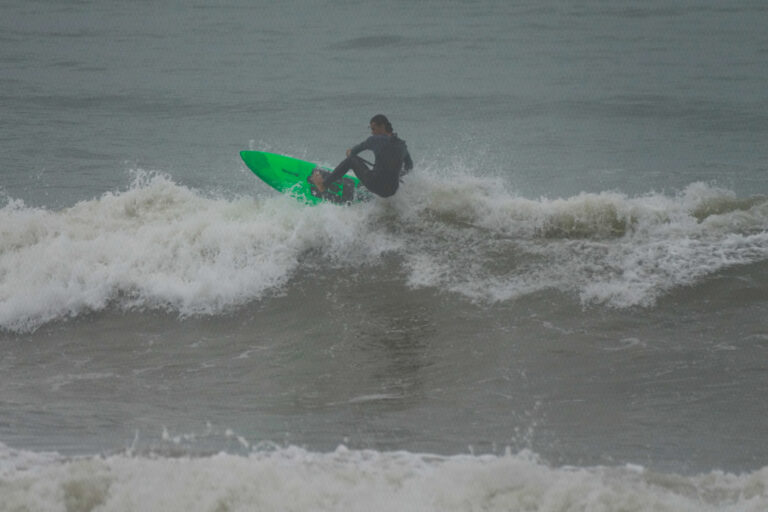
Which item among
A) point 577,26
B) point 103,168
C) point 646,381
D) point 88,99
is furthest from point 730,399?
point 577,26

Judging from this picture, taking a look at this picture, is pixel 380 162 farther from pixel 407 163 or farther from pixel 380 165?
pixel 407 163

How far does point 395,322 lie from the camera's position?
28.0 ft

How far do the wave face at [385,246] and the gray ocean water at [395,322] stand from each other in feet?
0.11

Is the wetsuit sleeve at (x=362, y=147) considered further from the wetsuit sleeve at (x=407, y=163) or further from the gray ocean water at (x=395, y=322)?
the gray ocean water at (x=395, y=322)

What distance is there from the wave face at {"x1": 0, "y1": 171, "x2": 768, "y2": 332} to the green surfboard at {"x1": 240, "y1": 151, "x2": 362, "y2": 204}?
203mm

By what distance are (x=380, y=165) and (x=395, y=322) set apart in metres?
2.36

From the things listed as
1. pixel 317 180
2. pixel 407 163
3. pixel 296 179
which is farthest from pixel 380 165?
pixel 296 179

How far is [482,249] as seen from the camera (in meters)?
9.89

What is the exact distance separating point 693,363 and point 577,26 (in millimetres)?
29207

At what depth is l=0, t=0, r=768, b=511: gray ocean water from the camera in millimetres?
5094

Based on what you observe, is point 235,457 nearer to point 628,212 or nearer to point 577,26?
point 628,212

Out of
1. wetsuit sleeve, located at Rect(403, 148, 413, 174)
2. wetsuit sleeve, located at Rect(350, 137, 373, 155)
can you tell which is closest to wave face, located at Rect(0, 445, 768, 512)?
wetsuit sleeve, located at Rect(350, 137, 373, 155)

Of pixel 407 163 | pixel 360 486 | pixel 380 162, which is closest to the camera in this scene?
pixel 360 486

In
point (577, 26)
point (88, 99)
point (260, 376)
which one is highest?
point (577, 26)
